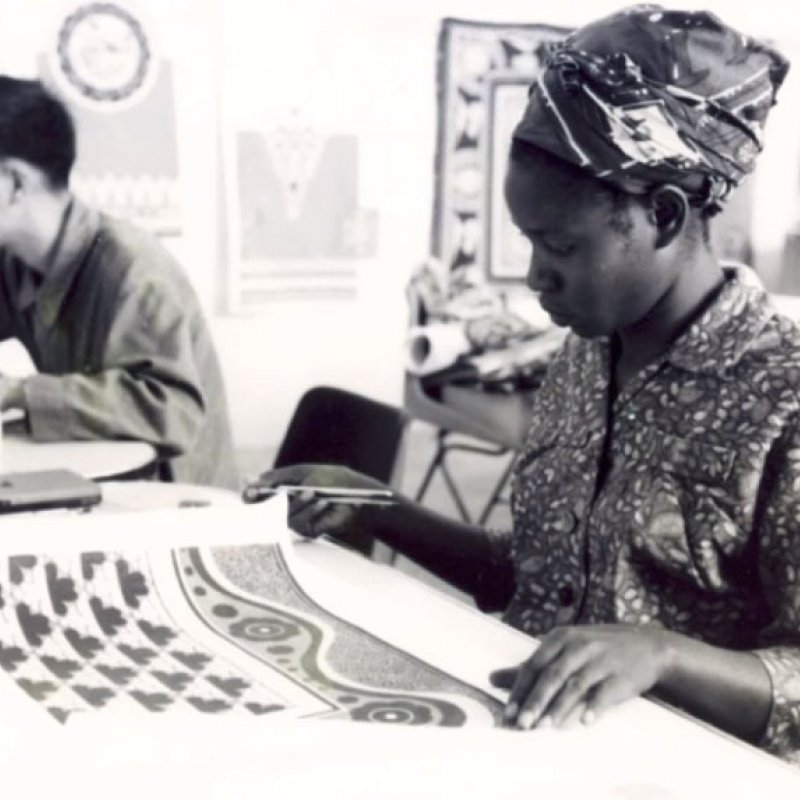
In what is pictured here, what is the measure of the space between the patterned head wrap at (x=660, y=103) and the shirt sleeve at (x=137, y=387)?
110 centimetres

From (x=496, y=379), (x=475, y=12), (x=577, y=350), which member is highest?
(x=475, y=12)

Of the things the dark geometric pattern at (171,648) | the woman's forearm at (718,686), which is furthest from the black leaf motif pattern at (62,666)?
the woman's forearm at (718,686)

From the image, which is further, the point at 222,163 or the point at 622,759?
the point at 222,163

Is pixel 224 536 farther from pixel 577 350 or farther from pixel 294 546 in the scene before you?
pixel 577 350

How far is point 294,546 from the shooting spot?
1.25 meters

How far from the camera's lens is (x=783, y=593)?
1.02m

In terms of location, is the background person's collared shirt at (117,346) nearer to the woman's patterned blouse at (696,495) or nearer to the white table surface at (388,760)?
the woman's patterned blouse at (696,495)

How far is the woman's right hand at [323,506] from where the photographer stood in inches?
50.0

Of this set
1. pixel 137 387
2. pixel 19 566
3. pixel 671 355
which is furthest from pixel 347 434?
pixel 19 566

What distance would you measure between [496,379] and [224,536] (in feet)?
7.21

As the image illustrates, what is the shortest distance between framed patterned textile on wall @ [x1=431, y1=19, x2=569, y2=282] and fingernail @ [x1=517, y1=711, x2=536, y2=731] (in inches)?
108

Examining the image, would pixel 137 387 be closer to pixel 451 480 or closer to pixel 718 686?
pixel 718 686

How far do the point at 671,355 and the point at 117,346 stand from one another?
1196 mm

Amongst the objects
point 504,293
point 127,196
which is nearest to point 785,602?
point 127,196
